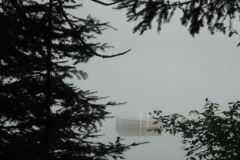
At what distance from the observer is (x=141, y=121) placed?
101ft

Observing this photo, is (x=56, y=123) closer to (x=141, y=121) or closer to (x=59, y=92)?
(x=59, y=92)

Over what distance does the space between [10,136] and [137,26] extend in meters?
2.18

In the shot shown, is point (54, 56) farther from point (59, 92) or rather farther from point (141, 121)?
point (141, 121)

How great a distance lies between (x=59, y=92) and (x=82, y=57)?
0.82m

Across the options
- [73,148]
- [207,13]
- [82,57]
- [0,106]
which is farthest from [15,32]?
[207,13]

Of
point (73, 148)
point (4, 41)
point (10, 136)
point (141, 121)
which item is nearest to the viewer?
point (4, 41)

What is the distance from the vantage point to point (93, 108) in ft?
9.92

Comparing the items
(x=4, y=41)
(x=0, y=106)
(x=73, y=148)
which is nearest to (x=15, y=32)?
(x=4, y=41)

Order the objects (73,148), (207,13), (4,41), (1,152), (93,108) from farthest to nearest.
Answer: (93,108)
(207,13)
(73,148)
(4,41)
(1,152)

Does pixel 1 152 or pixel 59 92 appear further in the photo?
pixel 59 92

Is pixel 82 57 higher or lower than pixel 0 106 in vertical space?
higher

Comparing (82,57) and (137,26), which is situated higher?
(137,26)

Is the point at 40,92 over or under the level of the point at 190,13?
under

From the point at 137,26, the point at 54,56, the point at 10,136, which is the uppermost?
the point at 137,26
